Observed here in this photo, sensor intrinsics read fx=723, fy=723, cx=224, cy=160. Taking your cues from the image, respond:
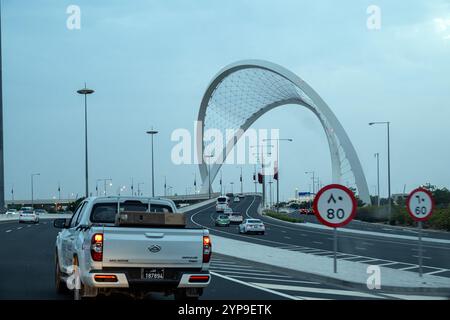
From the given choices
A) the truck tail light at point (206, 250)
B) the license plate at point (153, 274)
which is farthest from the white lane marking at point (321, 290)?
the license plate at point (153, 274)

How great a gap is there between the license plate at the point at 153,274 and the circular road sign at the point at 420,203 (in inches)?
327

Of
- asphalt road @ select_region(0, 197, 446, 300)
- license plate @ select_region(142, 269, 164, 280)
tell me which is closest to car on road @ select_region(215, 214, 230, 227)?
asphalt road @ select_region(0, 197, 446, 300)

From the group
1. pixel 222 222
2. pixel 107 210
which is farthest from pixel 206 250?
pixel 222 222

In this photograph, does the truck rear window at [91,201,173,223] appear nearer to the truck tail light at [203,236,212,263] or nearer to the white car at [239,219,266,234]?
the truck tail light at [203,236,212,263]

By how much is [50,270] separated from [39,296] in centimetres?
624

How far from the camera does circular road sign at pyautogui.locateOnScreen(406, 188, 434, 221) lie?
56.8 feet

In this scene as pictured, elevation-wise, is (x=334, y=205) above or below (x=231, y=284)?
above

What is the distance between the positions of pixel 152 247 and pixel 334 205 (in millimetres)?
6606

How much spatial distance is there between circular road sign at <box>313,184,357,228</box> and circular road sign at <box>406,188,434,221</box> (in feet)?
6.18

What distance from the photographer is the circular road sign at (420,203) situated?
1731 centimetres

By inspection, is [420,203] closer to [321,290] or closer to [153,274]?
[321,290]

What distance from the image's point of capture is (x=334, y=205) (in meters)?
16.4

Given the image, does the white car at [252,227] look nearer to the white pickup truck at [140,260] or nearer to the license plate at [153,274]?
the white pickup truck at [140,260]

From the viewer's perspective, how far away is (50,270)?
64.1 feet
